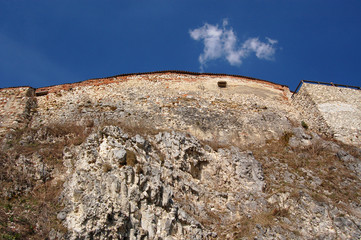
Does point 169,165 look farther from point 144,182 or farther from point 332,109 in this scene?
point 332,109

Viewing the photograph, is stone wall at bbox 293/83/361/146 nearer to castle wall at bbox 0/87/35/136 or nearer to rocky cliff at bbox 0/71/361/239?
rocky cliff at bbox 0/71/361/239

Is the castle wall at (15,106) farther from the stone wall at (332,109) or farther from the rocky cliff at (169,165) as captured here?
the stone wall at (332,109)

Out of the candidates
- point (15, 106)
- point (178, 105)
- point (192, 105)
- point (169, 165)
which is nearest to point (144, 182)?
point (169, 165)

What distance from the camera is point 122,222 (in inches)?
370

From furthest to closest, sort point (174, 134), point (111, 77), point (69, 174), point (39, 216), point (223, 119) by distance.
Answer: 1. point (111, 77)
2. point (223, 119)
3. point (174, 134)
4. point (69, 174)
5. point (39, 216)

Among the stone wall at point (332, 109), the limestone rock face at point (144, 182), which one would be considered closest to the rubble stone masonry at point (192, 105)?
the stone wall at point (332, 109)

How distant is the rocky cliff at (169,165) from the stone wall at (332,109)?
0.63 ft

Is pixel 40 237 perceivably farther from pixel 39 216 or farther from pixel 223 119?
pixel 223 119

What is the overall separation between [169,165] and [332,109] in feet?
40.1

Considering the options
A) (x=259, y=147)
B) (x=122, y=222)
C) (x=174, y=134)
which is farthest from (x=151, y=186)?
(x=259, y=147)

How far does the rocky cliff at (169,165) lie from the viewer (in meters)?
9.91

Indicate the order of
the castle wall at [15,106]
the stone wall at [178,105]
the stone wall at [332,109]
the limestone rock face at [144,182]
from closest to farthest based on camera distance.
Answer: the limestone rock face at [144,182] → the castle wall at [15,106] → the stone wall at [178,105] → the stone wall at [332,109]

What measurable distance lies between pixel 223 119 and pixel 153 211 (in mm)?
8310

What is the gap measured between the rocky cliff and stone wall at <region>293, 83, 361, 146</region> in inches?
7.6
